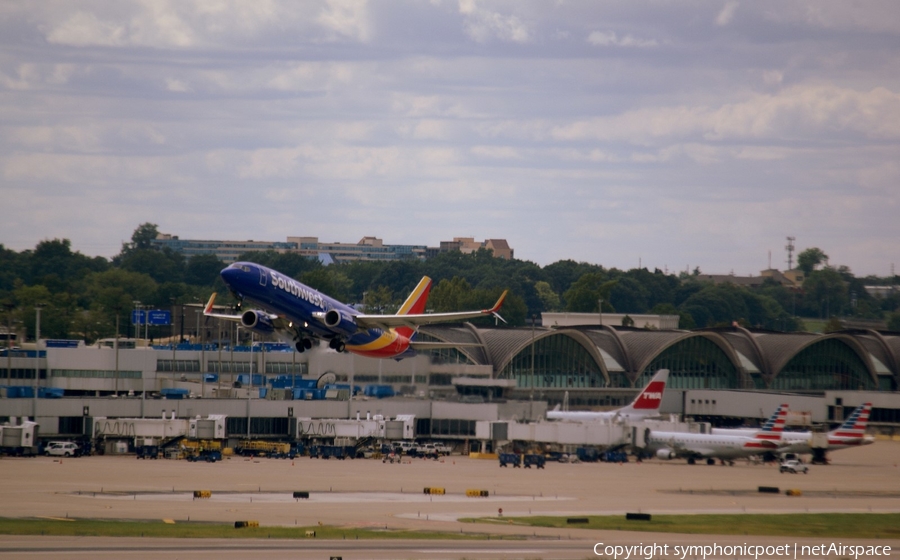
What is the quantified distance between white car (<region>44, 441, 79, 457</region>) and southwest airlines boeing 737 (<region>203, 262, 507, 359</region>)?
3309 cm

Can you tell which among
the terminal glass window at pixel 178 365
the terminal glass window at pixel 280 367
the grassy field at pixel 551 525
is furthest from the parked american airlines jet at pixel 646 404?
the grassy field at pixel 551 525

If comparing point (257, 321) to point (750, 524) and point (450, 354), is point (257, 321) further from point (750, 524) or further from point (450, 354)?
point (450, 354)

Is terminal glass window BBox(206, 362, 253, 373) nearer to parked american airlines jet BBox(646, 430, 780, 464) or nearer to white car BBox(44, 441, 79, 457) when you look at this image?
white car BBox(44, 441, 79, 457)

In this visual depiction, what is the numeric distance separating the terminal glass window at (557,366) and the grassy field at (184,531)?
124 m

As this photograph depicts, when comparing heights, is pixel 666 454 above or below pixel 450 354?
below

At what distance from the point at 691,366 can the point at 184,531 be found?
144 metres

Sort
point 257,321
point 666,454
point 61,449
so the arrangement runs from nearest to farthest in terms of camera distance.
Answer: point 257,321, point 61,449, point 666,454

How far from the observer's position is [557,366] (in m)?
193

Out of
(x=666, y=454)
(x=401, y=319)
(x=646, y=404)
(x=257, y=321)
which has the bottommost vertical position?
(x=666, y=454)

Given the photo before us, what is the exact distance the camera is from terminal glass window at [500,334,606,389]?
190500 mm

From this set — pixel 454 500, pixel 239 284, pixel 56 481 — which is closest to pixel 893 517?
pixel 454 500

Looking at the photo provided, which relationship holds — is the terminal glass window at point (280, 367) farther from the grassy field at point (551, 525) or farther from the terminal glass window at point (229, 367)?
the grassy field at point (551, 525)

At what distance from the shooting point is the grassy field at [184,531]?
63.5m

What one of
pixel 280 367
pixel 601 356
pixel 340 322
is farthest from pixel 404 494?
pixel 601 356
